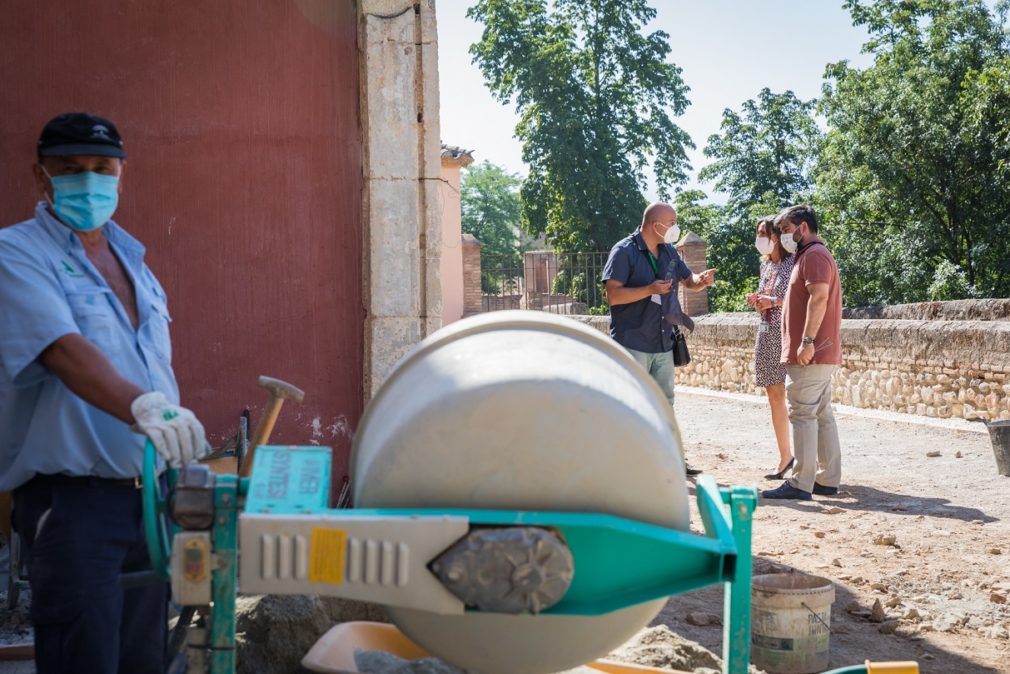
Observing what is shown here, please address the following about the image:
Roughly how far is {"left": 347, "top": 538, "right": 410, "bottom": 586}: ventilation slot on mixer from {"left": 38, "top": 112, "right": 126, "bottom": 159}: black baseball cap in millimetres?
1300

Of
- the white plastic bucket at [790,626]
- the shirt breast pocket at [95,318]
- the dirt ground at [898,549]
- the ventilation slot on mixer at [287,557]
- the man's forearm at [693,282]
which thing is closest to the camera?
the ventilation slot on mixer at [287,557]

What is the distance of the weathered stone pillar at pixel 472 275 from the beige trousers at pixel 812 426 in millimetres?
13999

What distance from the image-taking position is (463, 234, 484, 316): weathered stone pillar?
20406mm

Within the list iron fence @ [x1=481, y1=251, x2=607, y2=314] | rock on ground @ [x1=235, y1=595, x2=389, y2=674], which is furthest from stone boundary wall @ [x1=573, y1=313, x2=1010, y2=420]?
rock on ground @ [x1=235, y1=595, x2=389, y2=674]

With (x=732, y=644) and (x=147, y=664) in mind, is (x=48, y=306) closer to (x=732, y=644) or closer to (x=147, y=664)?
(x=147, y=664)

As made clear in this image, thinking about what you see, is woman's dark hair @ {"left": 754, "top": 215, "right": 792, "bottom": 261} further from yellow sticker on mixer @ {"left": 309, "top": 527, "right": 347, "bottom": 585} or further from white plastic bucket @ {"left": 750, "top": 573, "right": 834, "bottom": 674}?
yellow sticker on mixer @ {"left": 309, "top": 527, "right": 347, "bottom": 585}

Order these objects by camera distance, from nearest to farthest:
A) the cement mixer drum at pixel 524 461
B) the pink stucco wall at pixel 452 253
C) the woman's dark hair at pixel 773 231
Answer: the cement mixer drum at pixel 524 461 → the woman's dark hair at pixel 773 231 → the pink stucco wall at pixel 452 253

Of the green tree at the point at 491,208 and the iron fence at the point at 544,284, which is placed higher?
the green tree at the point at 491,208

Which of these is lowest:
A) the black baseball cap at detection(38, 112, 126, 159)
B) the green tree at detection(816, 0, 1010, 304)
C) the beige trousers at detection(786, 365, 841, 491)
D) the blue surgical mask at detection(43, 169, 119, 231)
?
the beige trousers at detection(786, 365, 841, 491)

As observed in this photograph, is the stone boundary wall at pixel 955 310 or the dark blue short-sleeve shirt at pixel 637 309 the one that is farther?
the stone boundary wall at pixel 955 310

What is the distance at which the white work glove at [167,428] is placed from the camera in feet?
7.22

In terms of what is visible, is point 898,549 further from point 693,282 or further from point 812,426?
point 693,282

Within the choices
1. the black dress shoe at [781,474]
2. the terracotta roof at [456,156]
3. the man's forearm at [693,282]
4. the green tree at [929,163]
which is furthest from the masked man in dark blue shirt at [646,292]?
the terracotta roof at [456,156]

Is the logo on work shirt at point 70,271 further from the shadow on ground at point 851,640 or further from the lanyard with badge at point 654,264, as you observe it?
the lanyard with badge at point 654,264
